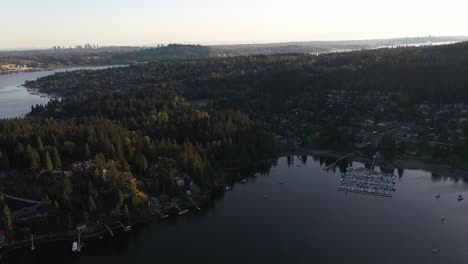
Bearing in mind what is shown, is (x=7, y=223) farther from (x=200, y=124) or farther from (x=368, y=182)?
(x=368, y=182)

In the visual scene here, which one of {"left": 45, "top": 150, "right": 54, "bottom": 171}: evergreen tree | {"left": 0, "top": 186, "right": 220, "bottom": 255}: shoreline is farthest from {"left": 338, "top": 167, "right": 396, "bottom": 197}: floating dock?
{"left": 45, "top": 150, "right": 54, "bottom": 171}: evergreen tree

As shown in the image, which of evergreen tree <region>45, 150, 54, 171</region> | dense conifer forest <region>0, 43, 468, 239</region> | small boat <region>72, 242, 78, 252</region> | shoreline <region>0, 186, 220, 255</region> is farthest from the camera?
evergreen tree <region>45, 150, 54, 171</region>

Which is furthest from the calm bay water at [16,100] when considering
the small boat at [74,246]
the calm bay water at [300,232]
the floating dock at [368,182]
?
the floating dock at [368,182]

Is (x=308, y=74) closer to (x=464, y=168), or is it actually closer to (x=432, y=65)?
(x=432, y=65)

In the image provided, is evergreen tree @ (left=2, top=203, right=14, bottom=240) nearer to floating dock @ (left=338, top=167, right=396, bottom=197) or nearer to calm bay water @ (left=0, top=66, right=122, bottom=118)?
floating dock @ (left=338, top=167, right=396, bottom=197)

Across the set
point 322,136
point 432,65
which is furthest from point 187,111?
point 432,65

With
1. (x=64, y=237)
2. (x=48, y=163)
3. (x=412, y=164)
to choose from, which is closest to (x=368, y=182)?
(x=412, y=164)
